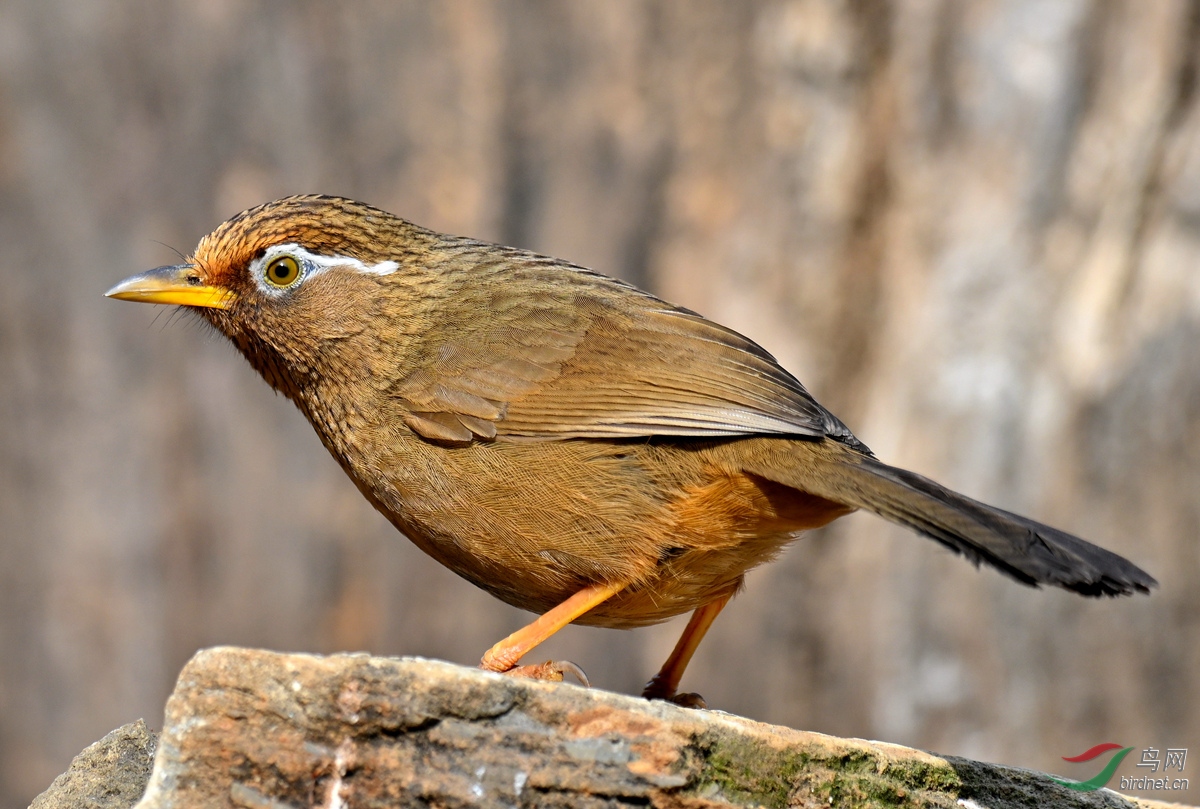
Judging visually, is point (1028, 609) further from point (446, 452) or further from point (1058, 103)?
point (446, 452)

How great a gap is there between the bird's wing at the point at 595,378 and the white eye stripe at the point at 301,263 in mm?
443

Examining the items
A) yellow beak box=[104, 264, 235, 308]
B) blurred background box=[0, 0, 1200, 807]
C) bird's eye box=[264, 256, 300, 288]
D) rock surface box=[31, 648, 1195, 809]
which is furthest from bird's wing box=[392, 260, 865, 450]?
blurred background box=[0, 0, 1200, 807]

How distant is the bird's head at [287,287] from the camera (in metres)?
4.39

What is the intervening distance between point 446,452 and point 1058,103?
3.96 meters

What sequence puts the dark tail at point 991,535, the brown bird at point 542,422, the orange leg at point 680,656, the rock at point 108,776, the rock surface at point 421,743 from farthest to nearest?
the orange leg at point 680,656
the brown bird at point 542,422
the rock at point 108,776
the dark tail at point 991,535
the rock surface at point 421,743

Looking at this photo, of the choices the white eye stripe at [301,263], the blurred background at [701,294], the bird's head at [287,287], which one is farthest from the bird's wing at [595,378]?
the blurred background at [701,294]

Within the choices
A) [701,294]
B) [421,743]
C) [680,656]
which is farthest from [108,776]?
[701,294]

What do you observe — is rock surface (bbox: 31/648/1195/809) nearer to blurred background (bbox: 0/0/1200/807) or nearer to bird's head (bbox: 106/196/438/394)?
bird's head (bbox: 106/196/438/394)

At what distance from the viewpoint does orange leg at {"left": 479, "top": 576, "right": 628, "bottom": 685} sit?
13.2 feet

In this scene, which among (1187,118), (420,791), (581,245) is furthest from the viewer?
(581,245)

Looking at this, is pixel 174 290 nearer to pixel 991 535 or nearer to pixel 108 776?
pixel 108 776

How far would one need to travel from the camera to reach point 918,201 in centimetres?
645

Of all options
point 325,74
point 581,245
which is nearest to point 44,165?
point 325,74

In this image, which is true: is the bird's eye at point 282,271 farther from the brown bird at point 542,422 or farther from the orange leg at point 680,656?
the orange leg at point 680,656
